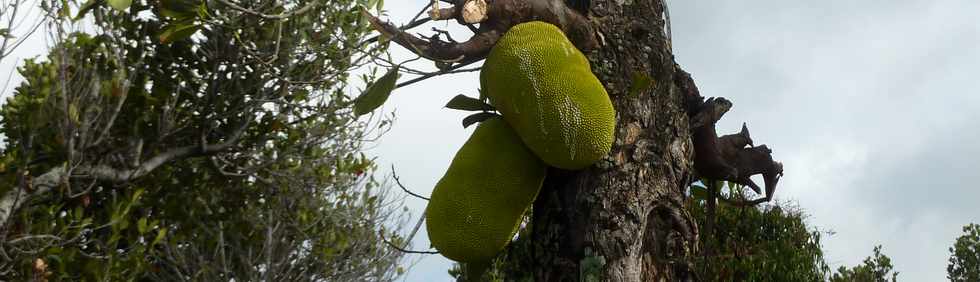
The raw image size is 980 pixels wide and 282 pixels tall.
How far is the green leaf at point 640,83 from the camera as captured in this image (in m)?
1.72

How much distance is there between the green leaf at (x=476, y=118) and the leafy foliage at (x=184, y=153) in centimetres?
255

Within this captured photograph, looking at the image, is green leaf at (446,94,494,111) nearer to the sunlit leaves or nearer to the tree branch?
the sunlit leaves

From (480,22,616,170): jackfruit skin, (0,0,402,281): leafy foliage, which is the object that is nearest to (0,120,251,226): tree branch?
(0,0,402,281): leafy foliage

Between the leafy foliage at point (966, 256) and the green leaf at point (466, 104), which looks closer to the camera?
the green leaf at point (466, 104)

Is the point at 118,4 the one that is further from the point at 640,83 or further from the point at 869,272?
the point at 869,272

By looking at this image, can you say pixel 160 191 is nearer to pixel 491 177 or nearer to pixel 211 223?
pixel 211 223

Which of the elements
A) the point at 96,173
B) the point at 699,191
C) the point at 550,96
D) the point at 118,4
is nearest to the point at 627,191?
the point at 550,96

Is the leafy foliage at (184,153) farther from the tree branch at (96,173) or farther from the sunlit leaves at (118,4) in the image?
the sunlit leaves at (118,4)

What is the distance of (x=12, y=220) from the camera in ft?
15.2

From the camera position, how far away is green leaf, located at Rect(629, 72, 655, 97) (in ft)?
5.65

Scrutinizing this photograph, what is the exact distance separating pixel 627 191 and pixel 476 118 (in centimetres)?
46

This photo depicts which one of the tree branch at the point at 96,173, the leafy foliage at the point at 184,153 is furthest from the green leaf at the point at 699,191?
the tree branch at the point at 96,173

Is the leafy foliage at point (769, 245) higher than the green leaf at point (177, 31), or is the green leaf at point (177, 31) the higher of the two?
the leafy foliage at point (769, 245)

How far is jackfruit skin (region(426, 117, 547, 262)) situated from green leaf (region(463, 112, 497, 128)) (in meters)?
0.15
